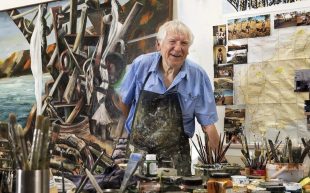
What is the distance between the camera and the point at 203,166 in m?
1.41

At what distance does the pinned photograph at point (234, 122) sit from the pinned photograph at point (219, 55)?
0.26 m

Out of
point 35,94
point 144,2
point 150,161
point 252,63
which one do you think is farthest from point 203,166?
point 35,94

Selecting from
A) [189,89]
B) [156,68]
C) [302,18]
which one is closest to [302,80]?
[302,18]

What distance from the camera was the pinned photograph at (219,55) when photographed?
2158 mm

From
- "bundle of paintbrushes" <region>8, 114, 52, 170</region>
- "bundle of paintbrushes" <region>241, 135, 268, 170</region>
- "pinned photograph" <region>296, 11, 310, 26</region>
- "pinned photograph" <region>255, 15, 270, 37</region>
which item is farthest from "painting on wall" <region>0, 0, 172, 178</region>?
"bundle of paintbrushes" <region>8, 114, 52, 170</region>

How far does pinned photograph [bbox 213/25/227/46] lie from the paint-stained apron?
0.38 metres

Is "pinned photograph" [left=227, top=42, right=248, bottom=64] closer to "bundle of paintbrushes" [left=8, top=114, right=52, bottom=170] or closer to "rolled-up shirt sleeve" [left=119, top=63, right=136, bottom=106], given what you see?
"rolled-up shirt sleeve" [left=119, top=63, right=136, bottom=106]

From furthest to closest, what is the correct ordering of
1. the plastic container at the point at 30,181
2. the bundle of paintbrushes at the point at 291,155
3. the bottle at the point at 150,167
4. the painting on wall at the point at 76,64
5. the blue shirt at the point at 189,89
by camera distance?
the painting on wall at the point at 76,64, the blue shirt at the point at 189,89, the bundle of paintbrushes at the point at 291,155, the bottle at the point at 150,167, the plastic container at the point at 30,181

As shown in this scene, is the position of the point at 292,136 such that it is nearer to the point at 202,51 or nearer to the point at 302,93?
the point at 302,93

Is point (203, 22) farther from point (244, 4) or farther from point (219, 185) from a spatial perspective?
point (219, 185)

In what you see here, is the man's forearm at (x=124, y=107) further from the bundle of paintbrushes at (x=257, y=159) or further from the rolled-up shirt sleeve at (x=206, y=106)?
the bundle of paintbrushes at (x=257, y=159)

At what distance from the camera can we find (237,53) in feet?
6.98

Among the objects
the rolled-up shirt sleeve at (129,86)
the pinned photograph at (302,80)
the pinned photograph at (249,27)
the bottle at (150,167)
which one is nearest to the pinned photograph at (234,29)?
the pinned photograph at (249,27)

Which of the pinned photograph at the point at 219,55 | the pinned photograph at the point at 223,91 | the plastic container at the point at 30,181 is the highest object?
the pinned photograph at the point at 219,55
